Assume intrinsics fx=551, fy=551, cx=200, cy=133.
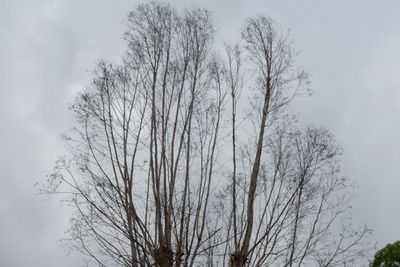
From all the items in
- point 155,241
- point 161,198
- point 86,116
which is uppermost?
point 86,116

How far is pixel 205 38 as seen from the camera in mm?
10445

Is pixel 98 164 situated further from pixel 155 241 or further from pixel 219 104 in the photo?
pixel 219 104

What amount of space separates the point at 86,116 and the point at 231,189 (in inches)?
120

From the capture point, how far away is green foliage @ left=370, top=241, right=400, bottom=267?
18703mm

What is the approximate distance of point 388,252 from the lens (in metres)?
18.9

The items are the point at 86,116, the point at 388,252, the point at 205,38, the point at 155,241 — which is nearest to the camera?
the point at 155,241

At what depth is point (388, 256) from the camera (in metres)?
18.8

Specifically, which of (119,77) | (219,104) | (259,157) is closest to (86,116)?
(119,77)

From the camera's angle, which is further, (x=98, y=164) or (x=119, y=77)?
(x=119, y=77)

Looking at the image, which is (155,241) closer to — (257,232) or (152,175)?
(152,175)

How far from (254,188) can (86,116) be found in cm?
331

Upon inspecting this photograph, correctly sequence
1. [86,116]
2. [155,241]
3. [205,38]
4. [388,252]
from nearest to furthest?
Result: [155,241], [86,116], [205,38], [388,252]

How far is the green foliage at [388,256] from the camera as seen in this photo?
1870 cm

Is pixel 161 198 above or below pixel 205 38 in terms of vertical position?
below
